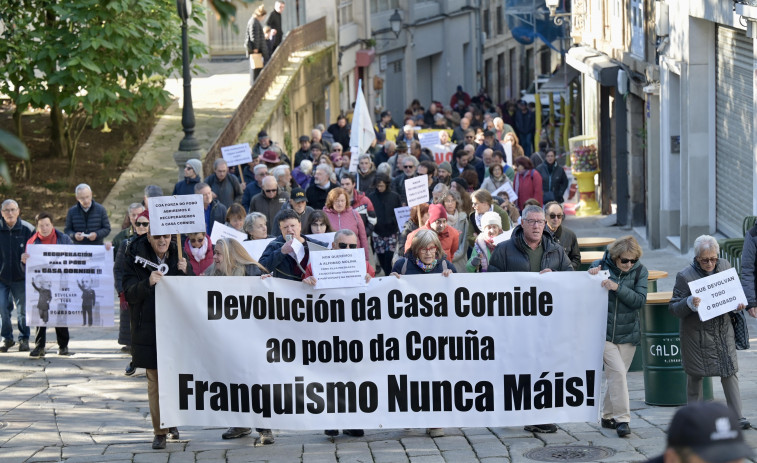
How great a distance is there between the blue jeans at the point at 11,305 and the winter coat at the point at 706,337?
7.39 meters

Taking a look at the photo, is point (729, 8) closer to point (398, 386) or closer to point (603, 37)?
point (398, 386)

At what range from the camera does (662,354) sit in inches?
410

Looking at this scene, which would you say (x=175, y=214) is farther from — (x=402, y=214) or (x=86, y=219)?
(x=402, y=214)

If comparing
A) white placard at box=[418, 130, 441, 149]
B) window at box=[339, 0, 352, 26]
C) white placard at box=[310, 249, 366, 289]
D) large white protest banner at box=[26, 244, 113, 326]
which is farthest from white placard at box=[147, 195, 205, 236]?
window at box=[339, 0, 352, 26]

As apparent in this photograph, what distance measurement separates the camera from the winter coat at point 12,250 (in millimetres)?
13867

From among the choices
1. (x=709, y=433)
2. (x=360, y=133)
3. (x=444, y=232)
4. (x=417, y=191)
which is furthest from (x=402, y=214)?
(x=709, y=433)

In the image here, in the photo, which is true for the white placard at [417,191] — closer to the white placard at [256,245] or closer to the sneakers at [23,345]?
the white placard at [256,245]

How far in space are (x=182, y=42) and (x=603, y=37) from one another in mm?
10222

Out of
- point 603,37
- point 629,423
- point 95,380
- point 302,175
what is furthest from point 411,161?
point 603,37

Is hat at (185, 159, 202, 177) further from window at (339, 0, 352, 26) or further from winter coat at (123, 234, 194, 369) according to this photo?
window at (339, 0, 352, 26)

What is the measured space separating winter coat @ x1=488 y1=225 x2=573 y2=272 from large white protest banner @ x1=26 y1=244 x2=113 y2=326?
4979mm

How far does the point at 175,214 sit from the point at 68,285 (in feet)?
12.7

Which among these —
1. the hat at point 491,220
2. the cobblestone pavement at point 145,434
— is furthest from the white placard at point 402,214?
the hat at point 491,220

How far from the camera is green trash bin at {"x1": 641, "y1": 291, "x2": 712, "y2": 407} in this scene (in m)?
10.3
